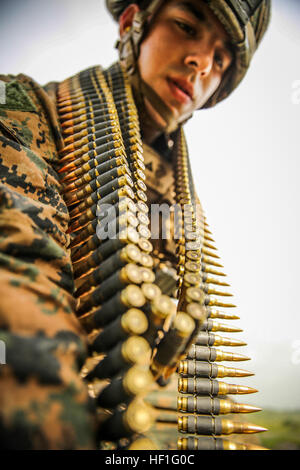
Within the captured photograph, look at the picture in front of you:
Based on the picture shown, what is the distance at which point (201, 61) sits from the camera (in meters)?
1.86

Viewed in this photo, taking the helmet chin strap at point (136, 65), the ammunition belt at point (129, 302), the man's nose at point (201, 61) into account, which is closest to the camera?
the ammunition belt at point (129, 302)

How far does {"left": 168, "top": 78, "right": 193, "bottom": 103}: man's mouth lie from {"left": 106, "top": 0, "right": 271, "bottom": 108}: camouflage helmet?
1.51ft

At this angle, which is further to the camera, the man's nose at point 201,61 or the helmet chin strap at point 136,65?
the helmet chin strap at point 136,65

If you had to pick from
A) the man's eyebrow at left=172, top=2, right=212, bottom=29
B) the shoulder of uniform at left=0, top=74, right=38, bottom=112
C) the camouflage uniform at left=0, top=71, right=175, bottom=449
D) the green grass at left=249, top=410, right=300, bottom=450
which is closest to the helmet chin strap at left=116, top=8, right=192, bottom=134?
the man's eyebrow at left=172, top=2, right=212, bottom=29

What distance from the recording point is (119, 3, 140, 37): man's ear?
2.20 meters

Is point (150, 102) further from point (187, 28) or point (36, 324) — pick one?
point (36, 324)

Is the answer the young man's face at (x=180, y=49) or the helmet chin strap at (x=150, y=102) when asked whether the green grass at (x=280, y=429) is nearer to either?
the helmet chin strap at (x=150, y=102)

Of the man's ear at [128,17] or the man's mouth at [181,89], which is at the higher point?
the man's ear at [128,17]

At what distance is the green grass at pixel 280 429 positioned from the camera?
6.84 ft

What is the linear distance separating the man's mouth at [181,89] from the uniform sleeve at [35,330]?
1412 millimetres

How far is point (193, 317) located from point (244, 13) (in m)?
2.53

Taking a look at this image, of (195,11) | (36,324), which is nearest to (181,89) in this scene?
(195,11)

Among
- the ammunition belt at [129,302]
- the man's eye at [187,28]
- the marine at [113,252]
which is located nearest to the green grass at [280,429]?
the ammunition belt at [129,302]

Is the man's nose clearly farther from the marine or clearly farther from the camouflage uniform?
the camouflage uniform
